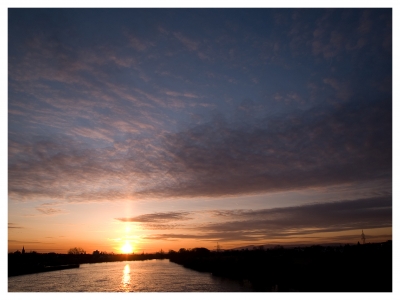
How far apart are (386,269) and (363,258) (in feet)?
31.7
